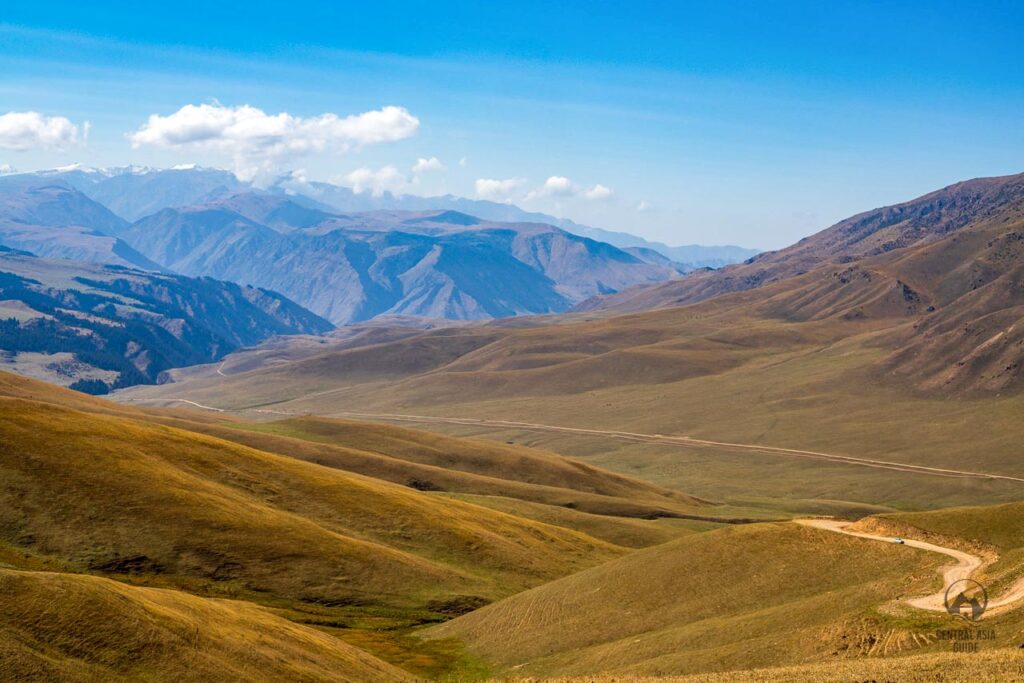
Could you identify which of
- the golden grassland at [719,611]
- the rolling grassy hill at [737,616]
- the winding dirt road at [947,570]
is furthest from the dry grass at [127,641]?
the winding dirt road at [947,570]

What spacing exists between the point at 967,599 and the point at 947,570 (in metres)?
9.55

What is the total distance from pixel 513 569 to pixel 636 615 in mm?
33021

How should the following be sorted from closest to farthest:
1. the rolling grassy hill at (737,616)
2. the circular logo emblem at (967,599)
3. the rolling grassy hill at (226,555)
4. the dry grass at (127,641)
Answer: the dry grass at (127,641) → the rolling grassy hill at (737,616) → the circular logo emblem at (967,599) → the rolling grassy hill at (226,555)

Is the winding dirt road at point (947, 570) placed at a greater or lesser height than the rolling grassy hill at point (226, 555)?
greater

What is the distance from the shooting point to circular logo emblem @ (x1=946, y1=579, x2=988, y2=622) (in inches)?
2114

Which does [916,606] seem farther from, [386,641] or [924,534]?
[386,641]

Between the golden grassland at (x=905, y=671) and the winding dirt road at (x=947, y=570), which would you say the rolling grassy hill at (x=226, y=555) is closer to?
the golden grassland at (x=905, y=671)

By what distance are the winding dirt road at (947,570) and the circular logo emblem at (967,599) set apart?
373 millimetres

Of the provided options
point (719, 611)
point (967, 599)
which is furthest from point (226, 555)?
point (967, 599)

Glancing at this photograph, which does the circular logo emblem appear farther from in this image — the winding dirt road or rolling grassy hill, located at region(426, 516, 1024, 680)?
rolling grassy hill, located at region(426, 516, 1024, 680)

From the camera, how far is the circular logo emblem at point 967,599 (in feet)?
176

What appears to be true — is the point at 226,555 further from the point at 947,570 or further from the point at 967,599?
the point at 967,599

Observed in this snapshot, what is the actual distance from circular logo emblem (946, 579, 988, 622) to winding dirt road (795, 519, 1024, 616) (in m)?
0.37

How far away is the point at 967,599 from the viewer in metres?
56.5
